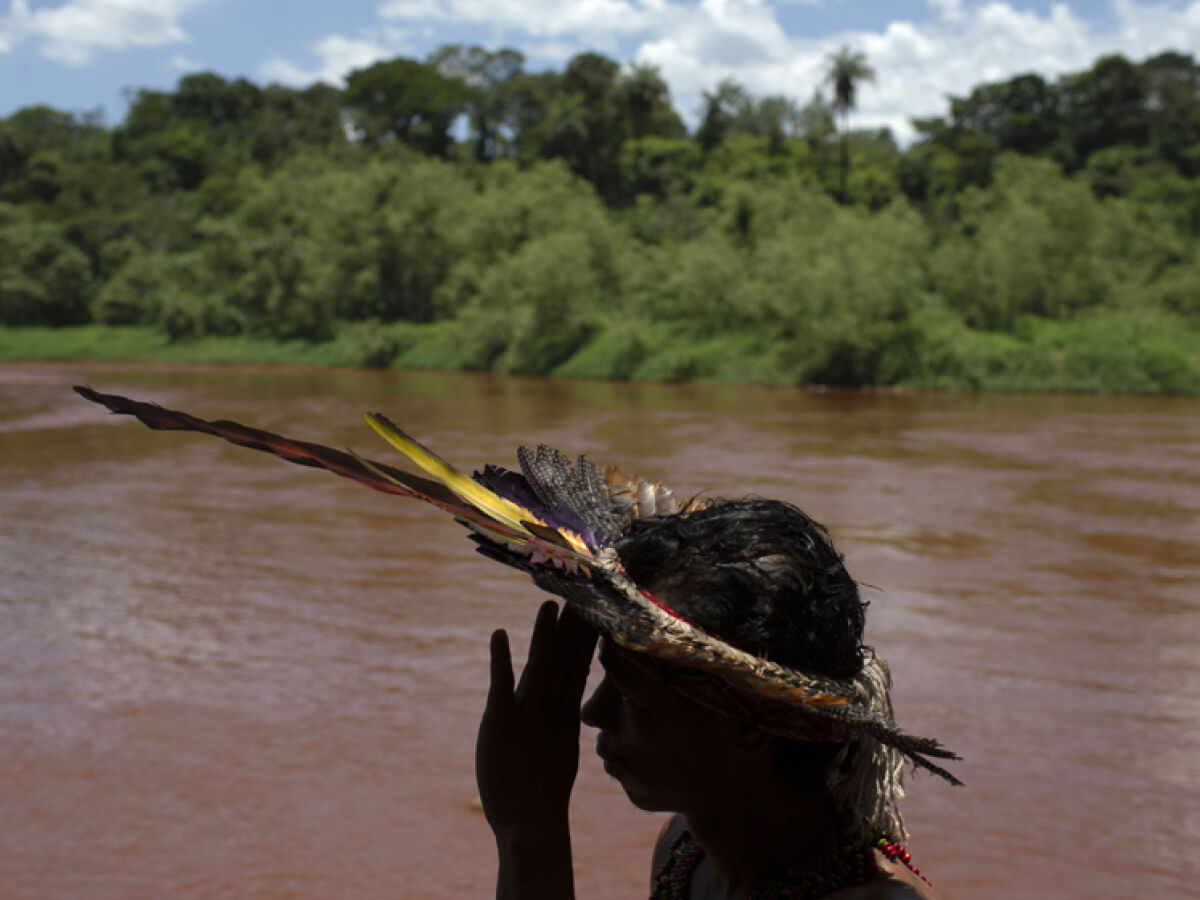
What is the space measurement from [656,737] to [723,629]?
0.53 feet

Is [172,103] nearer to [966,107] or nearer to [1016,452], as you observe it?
[966,107]

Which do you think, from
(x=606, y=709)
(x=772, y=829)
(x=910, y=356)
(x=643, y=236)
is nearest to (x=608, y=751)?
(x=606, y=709)

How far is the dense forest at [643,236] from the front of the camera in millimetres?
32469

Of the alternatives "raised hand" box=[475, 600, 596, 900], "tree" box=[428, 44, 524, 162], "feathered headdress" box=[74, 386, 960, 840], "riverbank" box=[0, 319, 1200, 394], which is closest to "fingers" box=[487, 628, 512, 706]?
A: "raised hand" box=[475, 600, 596, 900]

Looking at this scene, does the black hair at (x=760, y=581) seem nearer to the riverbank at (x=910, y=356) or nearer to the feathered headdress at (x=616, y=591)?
the feathered headdress at (x=616, y=591)

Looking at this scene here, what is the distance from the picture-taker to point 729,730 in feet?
3.66

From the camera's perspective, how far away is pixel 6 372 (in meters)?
36.7

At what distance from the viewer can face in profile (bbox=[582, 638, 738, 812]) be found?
1115mm

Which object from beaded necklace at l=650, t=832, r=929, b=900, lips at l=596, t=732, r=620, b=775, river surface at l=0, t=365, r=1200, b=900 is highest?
lips at l=596, t=732, r=620, b=775

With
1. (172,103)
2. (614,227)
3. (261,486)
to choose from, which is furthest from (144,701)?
(172,103)

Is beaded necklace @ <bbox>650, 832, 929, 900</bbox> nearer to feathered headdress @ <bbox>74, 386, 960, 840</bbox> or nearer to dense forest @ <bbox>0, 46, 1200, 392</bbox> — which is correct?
feathered headdress @ <bbox>74, 386, 960, 840</bbox>

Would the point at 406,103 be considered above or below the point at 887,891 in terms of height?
above

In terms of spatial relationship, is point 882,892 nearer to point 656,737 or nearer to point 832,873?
point 832,873

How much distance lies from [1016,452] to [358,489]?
27.7ft
